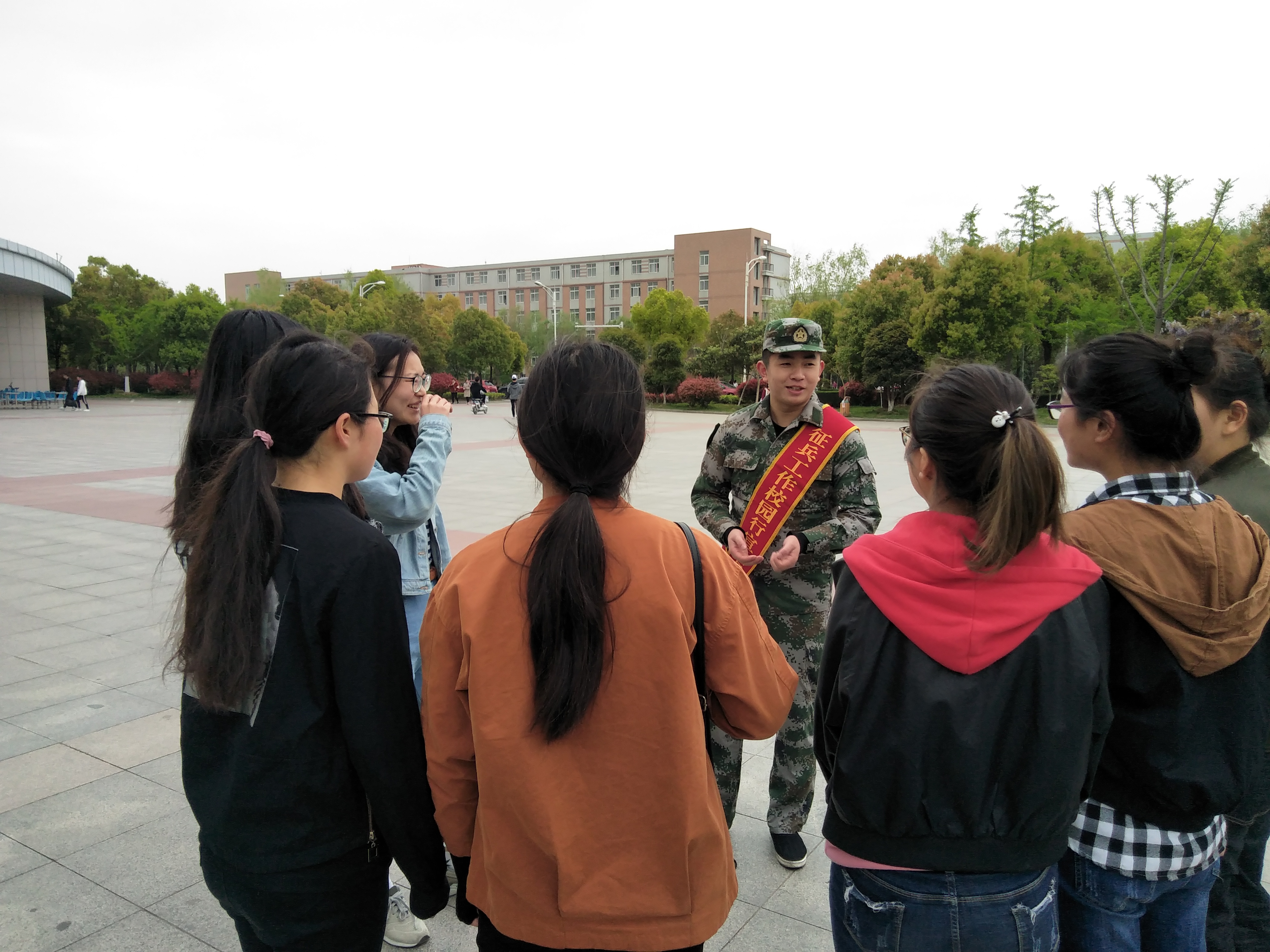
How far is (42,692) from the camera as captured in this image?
425 cm

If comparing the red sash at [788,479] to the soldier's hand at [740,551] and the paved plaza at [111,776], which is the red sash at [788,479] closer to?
the soldier's hand at [740,551]

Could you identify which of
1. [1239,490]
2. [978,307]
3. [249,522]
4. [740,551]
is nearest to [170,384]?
[978,307]

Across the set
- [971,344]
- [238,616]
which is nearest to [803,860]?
[238,616]

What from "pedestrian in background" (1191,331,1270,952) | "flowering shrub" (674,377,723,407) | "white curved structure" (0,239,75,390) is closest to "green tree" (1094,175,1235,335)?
"pedestrian in background" (1191,331,1270,952)

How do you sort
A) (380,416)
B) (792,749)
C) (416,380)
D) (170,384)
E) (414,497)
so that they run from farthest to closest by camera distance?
(170,384) → (792,749) → (416,380) → (414,497) → (380,416)

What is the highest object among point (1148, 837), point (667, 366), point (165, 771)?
point (667, 366)

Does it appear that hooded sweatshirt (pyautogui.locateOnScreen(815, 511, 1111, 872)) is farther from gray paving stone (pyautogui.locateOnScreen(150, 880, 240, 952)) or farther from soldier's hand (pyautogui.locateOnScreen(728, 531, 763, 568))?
gray paving stone (pyautogui.locateOnScreen(150, 880, 240, 952))

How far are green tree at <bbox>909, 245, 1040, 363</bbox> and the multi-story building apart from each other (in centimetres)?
2989

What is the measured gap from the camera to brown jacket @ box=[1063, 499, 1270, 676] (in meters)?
1.43

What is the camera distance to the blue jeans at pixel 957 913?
53.5 inches

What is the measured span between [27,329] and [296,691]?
44273 mm

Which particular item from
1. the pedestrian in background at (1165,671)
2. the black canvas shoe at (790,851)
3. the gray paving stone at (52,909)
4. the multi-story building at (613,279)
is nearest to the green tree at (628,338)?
the multi-story building at (613,279)

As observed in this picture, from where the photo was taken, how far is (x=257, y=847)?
1.43 m

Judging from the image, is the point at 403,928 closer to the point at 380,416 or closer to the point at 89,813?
the point at 89,813
